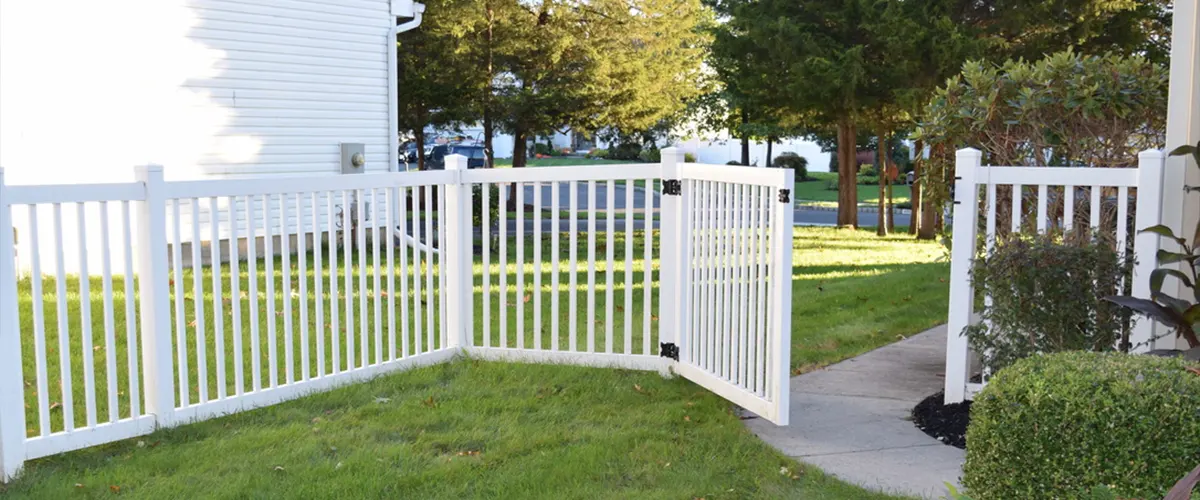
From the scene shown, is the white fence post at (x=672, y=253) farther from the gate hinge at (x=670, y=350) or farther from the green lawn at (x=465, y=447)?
the green lawn at (x=465, y=447)

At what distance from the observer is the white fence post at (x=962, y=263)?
214 inches

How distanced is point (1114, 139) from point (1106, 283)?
54.4 inches

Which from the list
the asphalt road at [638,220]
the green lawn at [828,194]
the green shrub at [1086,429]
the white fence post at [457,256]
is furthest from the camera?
the green lawn at [828,194]

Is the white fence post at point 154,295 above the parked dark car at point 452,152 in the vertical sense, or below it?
below

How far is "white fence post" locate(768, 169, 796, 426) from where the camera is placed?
497 centimetres

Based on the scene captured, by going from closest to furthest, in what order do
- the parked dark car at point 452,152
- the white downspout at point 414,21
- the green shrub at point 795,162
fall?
the white downspout at point 414,21 → the parked dark car at point 452,152 → the green shrub at point 795,162

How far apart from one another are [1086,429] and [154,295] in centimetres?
386

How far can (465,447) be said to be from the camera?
16.1ft

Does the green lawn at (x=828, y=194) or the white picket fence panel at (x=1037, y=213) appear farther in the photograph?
the green lawn at (x=828, y=194)

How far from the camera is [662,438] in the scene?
5.04m

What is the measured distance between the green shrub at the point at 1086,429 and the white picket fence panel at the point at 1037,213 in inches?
77.0

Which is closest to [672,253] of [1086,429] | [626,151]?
[1086,429]

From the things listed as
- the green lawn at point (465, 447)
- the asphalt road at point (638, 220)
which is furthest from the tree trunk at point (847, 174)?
the green lawn at point (465, 447)

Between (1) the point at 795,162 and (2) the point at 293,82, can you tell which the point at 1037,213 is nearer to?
(2) the point at 293,82
